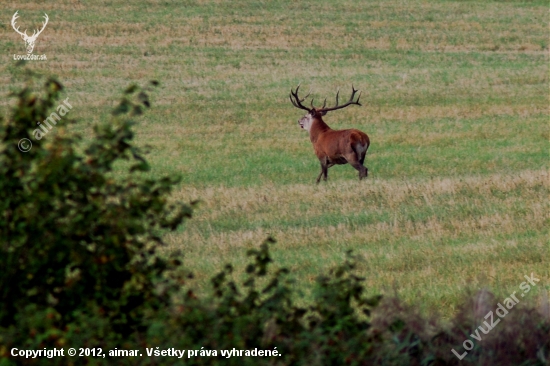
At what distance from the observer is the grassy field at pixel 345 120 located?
10.5 metres

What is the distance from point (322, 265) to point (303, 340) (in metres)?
4.52

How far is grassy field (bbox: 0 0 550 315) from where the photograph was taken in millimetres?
10469

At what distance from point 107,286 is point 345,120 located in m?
21.1

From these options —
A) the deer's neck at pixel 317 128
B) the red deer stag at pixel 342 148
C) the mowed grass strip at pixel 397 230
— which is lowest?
the mowed grass strip at pixel 397 230

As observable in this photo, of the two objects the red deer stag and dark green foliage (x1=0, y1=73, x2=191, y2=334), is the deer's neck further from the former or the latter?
dark green foliage (x1=0, y1=73, x2=191, y2=334)

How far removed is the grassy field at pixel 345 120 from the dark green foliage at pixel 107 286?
4.91 ft

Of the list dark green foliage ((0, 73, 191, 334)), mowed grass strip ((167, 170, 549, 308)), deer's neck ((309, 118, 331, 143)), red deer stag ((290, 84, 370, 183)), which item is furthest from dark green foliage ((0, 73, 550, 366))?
deer's neck ((309, 118, 331, 143))

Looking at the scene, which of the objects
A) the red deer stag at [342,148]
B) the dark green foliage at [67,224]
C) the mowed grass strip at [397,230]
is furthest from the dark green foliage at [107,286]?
the red deer stag at [342,148]

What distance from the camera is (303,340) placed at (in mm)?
5082

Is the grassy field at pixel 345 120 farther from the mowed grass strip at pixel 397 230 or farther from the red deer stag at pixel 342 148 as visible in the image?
the red deer stag at pixel 342 148

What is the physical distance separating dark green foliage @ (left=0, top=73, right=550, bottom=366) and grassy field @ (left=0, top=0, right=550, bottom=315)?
4.91ft

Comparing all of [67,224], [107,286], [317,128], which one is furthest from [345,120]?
[67,224]

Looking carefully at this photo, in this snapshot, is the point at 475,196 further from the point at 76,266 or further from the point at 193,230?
the point at 76,266

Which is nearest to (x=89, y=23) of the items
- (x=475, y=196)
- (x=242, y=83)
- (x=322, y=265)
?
(x=242, y=83)
